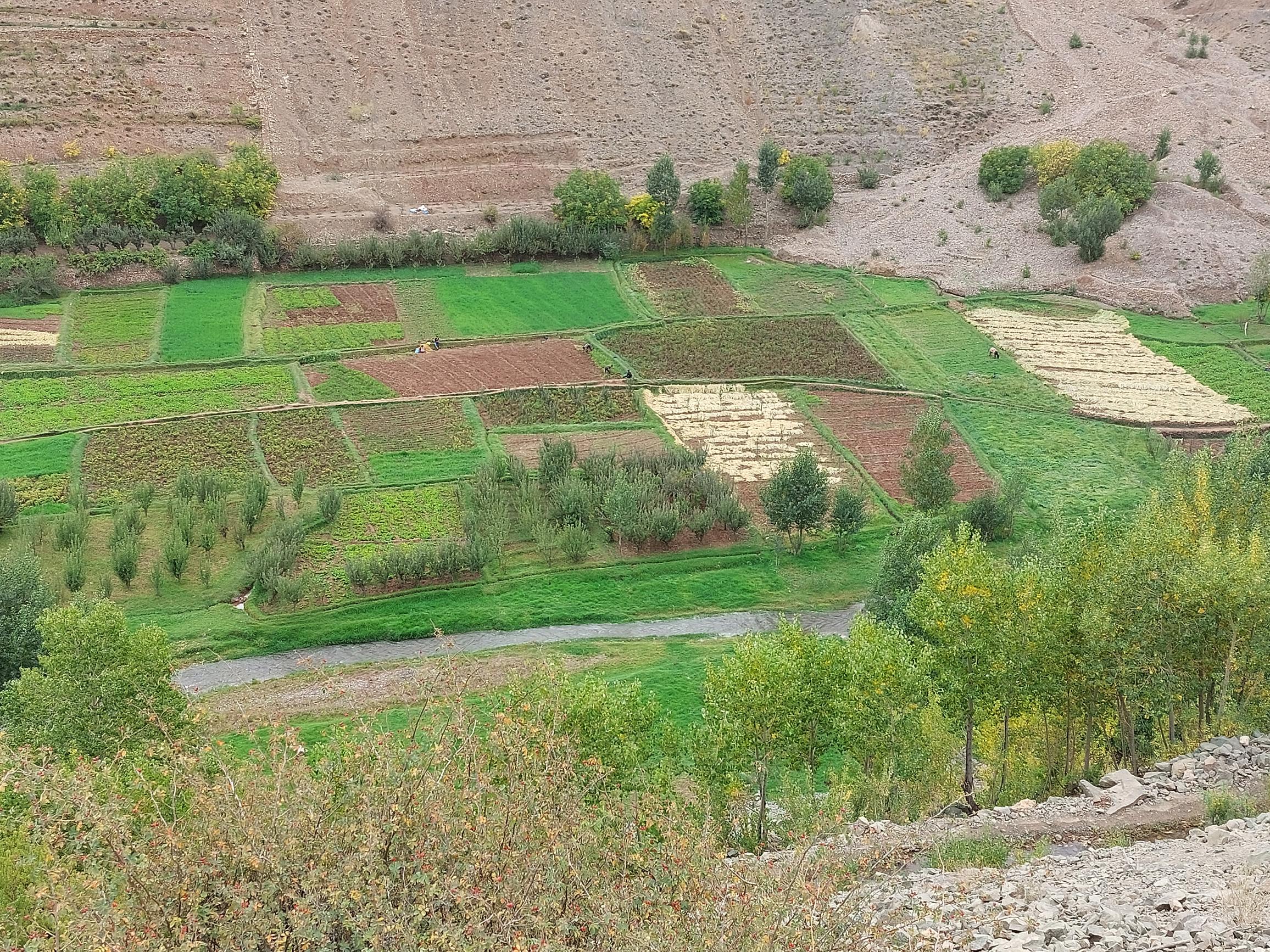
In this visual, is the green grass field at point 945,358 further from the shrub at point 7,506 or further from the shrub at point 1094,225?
the shrub at point 7,506

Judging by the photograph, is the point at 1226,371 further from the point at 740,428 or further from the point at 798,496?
the point at 798,496

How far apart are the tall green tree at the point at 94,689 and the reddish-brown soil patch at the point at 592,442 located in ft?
69.9

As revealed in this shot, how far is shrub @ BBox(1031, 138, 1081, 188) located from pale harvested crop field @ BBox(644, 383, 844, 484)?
1064 inches

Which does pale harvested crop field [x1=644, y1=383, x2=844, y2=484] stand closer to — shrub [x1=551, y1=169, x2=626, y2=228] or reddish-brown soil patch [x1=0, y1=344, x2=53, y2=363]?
shrub [x1=551, y1=169, x2=626, y2=228]

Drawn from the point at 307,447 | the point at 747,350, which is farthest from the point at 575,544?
the point at 747,350

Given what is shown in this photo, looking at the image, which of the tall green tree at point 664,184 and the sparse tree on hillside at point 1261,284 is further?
the tall green tree at point 664,184

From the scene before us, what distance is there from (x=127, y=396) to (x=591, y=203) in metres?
28.0

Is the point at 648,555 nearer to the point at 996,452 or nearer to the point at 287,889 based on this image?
the point at 996,452

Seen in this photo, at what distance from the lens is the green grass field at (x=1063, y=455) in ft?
156

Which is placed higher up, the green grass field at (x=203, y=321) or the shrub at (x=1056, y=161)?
the shrub at (x=1056, y=161)

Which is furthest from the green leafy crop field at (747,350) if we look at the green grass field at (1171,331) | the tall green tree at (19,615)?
the tall green tree at (19,615)

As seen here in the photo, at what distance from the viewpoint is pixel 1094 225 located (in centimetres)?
6694

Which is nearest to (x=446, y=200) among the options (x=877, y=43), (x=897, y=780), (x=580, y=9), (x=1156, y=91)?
(x=580, y=9)

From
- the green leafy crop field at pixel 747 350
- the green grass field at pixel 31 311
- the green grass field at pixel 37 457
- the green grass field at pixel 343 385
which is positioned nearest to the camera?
the green grass field at pixel 37 457
